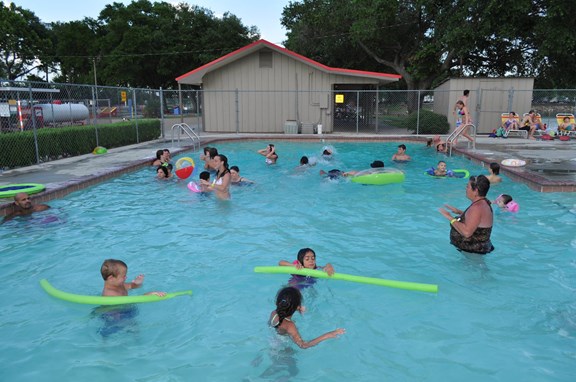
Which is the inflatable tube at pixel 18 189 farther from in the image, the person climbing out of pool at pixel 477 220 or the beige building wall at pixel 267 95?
the beige building wall at pixel 267 95

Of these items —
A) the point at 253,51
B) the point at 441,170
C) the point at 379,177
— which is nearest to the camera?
the point at 379,177

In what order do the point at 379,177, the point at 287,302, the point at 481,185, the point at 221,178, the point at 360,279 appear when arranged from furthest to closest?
the point at 379,177
the point at 221,178
the point at 481,185
the point at 360,279
the point at 287,302

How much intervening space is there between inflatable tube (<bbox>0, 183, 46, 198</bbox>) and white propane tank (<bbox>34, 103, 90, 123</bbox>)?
12.7 meters

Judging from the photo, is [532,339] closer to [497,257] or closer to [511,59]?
[497,257]

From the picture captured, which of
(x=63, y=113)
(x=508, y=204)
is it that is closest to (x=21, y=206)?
(x=508, y=204)

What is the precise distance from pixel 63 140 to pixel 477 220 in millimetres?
12146

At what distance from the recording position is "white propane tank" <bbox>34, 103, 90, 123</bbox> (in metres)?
20.6

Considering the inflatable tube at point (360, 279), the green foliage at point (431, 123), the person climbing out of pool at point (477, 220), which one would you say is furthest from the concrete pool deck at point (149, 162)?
the inflatable tube at point (360, 279)

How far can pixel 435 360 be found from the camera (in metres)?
3.87

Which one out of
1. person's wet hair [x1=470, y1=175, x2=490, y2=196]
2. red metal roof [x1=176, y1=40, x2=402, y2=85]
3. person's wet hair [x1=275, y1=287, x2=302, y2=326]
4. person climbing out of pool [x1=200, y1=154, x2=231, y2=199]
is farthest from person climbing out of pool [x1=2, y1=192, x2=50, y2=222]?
red metal roof [x1=176, y1=40, x2=402, y2=85]

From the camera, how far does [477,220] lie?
5.29 metres

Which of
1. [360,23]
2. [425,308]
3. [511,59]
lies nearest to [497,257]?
[425,308]

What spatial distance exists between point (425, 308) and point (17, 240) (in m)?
5.84

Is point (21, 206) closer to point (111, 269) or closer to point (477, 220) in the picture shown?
point (111, 269)
